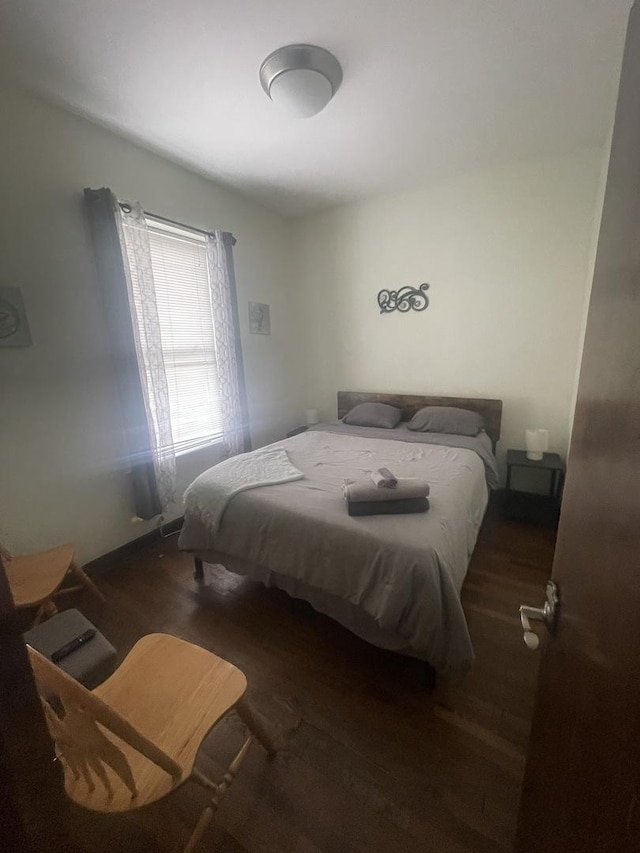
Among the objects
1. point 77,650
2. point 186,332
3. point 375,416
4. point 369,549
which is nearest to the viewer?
point 77,650

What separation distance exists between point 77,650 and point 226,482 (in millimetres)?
919

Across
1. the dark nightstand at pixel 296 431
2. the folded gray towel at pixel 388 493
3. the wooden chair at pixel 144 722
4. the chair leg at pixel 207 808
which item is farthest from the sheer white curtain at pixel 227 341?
the chair leg at pixel 207 808

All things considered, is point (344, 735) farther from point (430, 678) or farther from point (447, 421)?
point (447, 421)

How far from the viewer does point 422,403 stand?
324 centimetres

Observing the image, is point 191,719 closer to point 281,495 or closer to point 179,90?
point 281,495

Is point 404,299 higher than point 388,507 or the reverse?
higher

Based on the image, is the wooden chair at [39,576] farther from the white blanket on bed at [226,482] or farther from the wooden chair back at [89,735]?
the wooden chair back at [89,735]

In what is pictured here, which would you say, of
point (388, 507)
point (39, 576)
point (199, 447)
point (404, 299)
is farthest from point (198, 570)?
point (404, 299)

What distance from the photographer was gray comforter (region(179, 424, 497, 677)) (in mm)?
1304

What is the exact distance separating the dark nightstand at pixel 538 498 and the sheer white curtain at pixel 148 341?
2.64m

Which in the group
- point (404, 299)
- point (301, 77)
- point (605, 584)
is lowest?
point (605, 584)

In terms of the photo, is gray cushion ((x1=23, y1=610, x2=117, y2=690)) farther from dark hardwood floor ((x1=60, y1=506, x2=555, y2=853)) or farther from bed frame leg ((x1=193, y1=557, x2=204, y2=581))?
bed frame leg ((x1=193, y1=557, x2=204, y2=581))

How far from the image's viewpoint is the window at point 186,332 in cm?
254

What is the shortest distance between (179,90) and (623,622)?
2.67 metres
